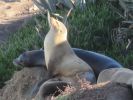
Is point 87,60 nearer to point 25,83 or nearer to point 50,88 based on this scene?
point 25,83

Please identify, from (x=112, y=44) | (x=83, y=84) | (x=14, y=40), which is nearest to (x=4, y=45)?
(x=14, y=40)

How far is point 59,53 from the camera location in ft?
22.1

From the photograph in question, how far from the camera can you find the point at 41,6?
1088 centimetres

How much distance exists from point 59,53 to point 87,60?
633 mm

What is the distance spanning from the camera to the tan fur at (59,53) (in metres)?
6.68

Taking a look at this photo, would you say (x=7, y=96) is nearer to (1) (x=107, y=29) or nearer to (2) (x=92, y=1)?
(1) (x=107, y=29)

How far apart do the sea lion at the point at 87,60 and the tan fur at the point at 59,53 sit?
313 millimetres

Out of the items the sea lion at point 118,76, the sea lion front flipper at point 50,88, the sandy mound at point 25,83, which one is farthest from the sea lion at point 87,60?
the sea lion at point 118,76

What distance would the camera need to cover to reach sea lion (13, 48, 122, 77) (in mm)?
6984

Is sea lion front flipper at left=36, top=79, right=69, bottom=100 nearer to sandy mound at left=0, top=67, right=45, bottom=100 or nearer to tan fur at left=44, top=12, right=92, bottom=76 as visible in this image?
tan fur at left=44, top=12, right=92, bottom=76

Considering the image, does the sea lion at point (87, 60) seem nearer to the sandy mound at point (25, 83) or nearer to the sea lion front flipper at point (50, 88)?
the sandy mound at point (25, 83)

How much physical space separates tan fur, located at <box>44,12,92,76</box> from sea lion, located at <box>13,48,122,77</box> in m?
0.31

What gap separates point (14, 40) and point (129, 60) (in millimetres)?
3638

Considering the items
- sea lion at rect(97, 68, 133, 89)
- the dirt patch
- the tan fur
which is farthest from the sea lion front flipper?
the dirt patch
